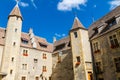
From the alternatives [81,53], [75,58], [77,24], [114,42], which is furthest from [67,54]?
[114,42]

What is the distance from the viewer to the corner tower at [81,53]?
2270cm

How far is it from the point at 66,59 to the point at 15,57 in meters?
10.0

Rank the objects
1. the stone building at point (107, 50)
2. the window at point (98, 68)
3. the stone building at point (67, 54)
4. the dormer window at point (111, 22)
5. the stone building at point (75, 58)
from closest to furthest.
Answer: the stone building at point (107, 50)
the stone building at point (67, 54)
the window at point (98, 68)
the dormer window at point (111, 22)
the stone building at point (75, 58)

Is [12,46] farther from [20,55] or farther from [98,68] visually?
[98,68]

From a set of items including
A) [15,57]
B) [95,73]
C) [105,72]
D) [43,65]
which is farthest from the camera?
[43,65]

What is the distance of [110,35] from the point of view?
21.3 meters

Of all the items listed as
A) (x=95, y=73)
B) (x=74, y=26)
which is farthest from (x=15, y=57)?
(x=95, y=73)

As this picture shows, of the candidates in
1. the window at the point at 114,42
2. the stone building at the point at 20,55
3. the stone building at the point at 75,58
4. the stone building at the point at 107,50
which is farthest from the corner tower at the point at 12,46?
the window at the point at 114,42

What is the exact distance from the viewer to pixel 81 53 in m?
23.8

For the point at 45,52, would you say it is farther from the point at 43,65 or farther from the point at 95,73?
the point at 95,73

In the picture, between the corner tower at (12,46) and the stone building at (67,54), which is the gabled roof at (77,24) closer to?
the stone building at (67,54)

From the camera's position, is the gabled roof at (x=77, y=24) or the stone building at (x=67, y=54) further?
the gabled roof at (x=77, y=24)

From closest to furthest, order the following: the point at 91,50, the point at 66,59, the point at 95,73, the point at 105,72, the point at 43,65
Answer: the point at 105,72
the point at 95,73
the point at 91,50
the point at 66,59
the point at 43,65

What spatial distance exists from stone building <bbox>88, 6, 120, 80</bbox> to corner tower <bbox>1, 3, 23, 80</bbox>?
14.3 m
